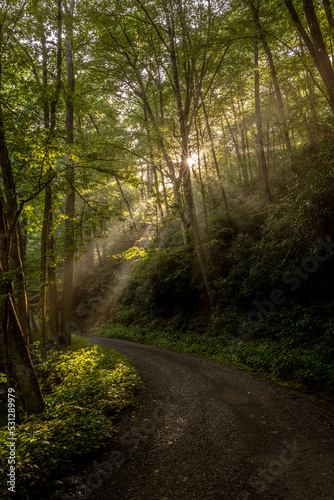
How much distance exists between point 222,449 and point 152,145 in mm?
14587

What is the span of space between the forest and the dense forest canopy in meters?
0.07

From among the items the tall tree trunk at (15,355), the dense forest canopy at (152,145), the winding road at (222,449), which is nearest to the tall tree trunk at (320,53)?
the dense forest canopy at (152,145)

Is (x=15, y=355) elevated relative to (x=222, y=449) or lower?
elevated

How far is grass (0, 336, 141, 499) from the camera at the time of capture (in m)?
3.73

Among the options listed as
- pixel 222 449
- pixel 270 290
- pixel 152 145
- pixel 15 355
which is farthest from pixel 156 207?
pixel 222 449

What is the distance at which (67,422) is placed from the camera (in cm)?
478

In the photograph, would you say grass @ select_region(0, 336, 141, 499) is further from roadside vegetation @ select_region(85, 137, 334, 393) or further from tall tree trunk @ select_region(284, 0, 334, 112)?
tall tree trunk @ select_region(284, 0, 334, 112)

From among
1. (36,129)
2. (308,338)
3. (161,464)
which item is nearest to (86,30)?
(36,129)

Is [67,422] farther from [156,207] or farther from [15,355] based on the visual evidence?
[156,207]

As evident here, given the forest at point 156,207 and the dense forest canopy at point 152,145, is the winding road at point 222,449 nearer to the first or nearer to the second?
the forest at point 156,207

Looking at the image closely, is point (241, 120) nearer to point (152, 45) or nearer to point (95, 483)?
point (152, 45)

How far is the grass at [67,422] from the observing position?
3727 mm

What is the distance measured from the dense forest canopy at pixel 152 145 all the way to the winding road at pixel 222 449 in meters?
2.61

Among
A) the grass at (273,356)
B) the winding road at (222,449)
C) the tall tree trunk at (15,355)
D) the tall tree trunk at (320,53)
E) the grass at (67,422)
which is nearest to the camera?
the winding road at (222,449)
